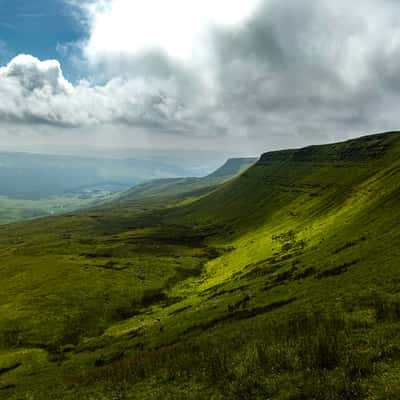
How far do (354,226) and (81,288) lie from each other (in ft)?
292

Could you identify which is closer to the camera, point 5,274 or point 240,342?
point 240,342

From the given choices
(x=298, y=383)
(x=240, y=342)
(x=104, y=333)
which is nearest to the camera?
(x=298, y=383)

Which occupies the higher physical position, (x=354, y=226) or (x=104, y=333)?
(x=354, y=226)

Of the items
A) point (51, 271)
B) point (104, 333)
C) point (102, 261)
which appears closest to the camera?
point (104, 333)

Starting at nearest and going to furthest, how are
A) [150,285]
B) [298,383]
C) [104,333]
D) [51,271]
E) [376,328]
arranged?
[298,383], [376,328], [104,333], [150,285], [51,271]

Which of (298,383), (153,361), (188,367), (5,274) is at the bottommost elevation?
(5,274)

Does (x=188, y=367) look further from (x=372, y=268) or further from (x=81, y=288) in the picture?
(x=81, y=288)

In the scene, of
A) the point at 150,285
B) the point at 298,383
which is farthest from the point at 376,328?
the point at 150,285

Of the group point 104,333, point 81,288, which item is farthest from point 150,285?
point 104,333

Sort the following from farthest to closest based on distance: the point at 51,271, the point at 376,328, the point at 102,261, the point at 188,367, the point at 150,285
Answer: the point at 102,261
the point at 51,271
the point at 150,285
the point at 188,367
the point at 376,328

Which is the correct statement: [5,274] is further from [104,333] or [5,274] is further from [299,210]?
[299,210]

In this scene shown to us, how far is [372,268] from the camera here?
4684cm

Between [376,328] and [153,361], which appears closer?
[376,328]

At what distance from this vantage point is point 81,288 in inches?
4382
